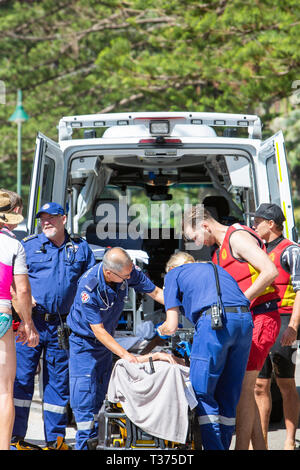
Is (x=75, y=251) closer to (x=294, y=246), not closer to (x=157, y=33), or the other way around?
(x=294, y=246)

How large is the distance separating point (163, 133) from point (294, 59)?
6.65 m

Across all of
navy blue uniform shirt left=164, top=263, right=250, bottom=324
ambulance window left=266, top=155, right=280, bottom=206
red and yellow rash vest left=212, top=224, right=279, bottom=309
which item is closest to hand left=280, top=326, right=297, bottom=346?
red and yellow rash vest left=212, top=224, right=279, bottom=309

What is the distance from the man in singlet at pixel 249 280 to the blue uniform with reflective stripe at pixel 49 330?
1.09 meters

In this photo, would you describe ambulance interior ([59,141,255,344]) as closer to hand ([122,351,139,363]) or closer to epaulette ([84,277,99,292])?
epaulette ([84,277,99,292])

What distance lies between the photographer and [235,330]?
13.5ft

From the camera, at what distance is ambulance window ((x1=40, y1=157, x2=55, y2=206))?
19.3ft

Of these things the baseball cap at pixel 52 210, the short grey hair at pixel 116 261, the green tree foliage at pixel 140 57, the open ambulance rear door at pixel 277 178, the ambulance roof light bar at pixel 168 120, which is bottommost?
the short grey hair at pixel 116 261

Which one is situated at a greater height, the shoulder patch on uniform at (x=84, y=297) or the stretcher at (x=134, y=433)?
the shoulder patch on uniform at (x=84, y=297)

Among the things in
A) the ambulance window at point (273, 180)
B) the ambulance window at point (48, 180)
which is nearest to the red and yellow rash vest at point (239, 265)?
the ambulance window at point (273, 180)

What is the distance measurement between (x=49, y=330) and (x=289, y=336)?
1.65 metres

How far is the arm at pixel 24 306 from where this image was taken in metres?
4.38

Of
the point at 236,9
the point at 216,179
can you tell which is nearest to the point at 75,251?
the point at 216,179

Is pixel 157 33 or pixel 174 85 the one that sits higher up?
pixel 157 33

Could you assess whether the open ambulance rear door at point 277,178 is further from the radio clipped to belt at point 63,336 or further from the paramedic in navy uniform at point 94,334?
the radio clipped to belt at point 63,336
